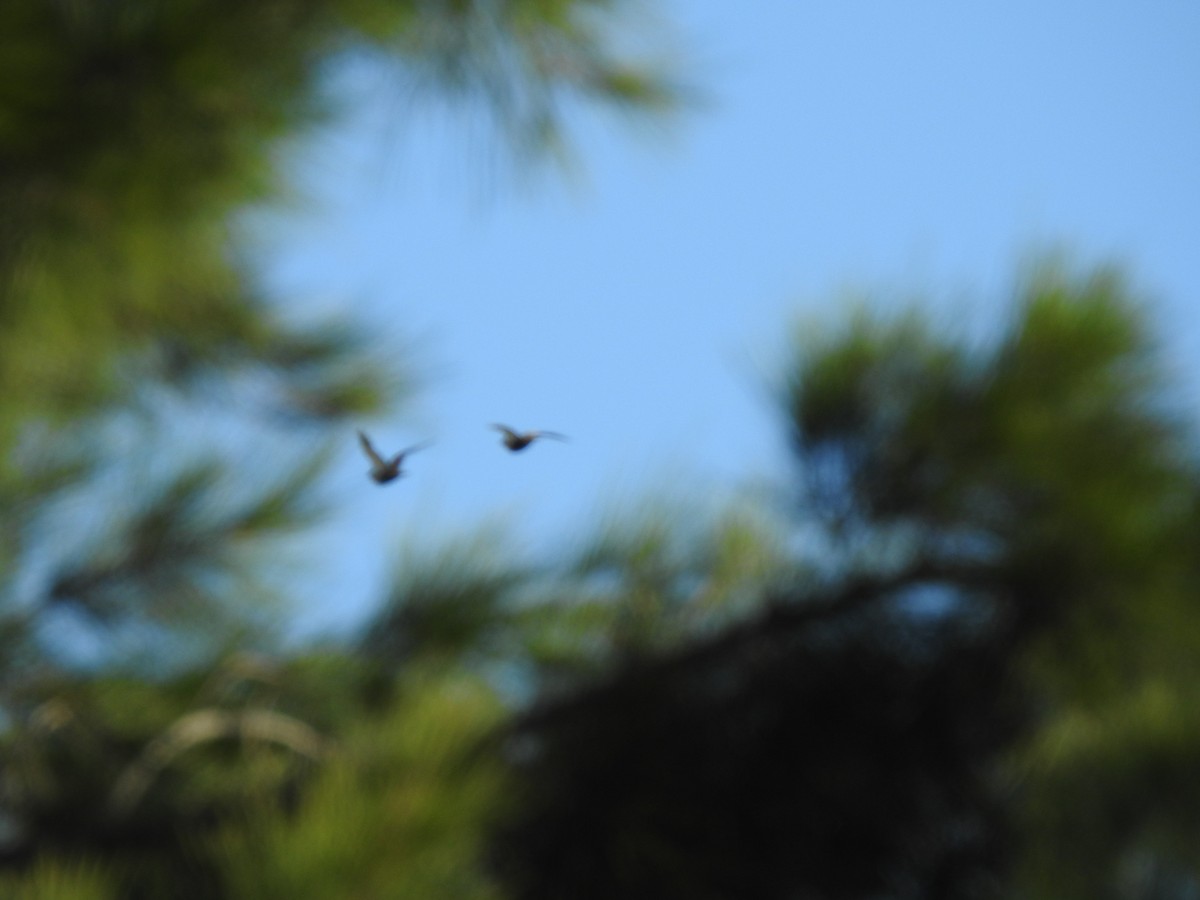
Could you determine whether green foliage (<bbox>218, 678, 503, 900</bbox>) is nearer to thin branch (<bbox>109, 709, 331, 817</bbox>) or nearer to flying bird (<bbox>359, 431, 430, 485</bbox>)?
thin branch (<bbox>109, 709, 331, 817</bbox>)

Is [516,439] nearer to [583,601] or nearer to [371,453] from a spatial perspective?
[371,453]

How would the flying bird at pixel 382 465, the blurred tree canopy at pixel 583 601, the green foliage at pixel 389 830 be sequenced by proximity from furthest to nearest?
the blurred tree canopy at pixel 583 601 → the green foliage at pixel 389 830 → the flying bird at pixel 382 465

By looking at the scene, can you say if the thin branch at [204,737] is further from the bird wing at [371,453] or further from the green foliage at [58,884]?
the bird wing at [371,453]

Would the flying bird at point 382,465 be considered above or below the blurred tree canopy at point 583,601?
below

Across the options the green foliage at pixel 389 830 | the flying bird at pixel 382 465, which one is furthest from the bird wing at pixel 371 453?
the green foliage at pixel 389 830

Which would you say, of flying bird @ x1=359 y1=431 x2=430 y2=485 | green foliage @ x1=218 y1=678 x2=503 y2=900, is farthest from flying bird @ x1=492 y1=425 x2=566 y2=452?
green foliage @ x1=218 y1=678 x2=503 y2=900

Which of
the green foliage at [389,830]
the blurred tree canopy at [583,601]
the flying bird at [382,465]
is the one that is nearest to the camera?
the flying bird at [382,465]

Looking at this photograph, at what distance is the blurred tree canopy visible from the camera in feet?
1.46

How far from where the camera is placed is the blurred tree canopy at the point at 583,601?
0.45 meters

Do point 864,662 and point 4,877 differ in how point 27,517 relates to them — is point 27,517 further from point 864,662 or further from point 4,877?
point 864,662

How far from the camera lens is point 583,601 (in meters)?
0.52

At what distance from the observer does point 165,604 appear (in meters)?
0.56

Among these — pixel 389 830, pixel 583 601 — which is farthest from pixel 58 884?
pixel 583 601

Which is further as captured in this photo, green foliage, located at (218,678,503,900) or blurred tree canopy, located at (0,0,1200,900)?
blurred tree canopy, located at (0,0,1200,900)
